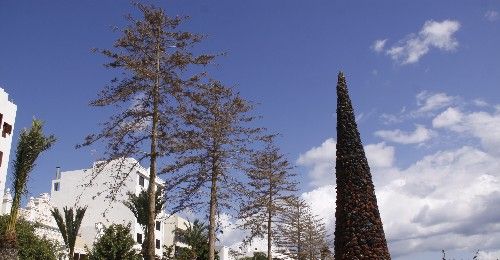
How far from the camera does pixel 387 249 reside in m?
14.8

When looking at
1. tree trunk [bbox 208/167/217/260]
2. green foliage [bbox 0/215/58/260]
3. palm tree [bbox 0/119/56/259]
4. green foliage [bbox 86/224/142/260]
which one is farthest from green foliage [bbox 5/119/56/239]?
green foliage [bbox 0/215/58/260]

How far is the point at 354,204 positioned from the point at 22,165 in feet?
39.5

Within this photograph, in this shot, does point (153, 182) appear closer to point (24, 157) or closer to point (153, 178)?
point (153, 178)

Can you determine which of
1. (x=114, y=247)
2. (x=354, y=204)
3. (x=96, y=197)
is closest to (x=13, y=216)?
(x=354, y=204)

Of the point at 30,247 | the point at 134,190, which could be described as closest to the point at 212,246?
the point at 30,247

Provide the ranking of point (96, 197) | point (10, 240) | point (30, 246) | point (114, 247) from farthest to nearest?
point (96, 197)
point (30, 246)
point (114, 247)
point (10, 240)

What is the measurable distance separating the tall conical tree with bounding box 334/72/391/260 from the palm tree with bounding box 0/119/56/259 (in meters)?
10.9

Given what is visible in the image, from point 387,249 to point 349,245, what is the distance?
1.17 meters

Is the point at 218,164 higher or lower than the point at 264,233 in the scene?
higher

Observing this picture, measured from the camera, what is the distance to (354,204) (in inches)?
599

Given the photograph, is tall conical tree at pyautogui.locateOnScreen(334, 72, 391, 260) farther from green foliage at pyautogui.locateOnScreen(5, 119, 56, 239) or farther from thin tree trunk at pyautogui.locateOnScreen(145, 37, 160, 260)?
green foliage at pyautogui.locateOnScreen(5, 119, 56, 239)

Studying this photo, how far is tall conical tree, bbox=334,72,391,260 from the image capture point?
1460 centimetres

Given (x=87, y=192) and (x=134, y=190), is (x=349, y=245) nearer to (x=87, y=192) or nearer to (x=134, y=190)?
(x=134, y=190)

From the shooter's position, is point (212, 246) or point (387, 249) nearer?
point (387, 249)
